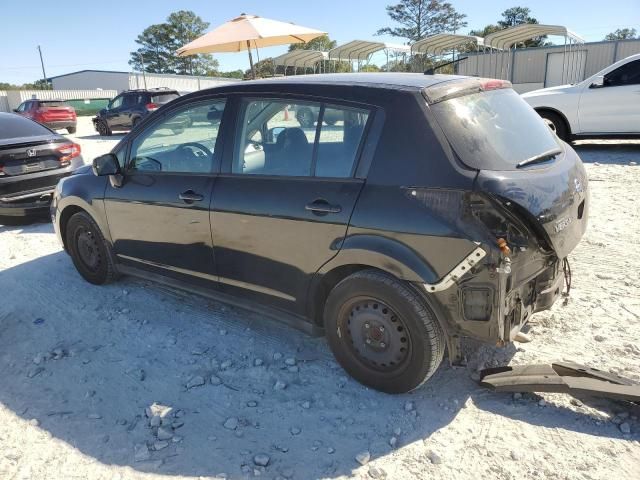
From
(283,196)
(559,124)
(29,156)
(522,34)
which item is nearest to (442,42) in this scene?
(522,34)

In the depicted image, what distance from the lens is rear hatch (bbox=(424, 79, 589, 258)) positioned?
2439mm

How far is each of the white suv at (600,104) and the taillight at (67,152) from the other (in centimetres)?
825

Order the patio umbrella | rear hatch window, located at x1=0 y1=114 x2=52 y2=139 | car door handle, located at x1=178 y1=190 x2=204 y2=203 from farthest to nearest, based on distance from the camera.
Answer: the patio umbrella → rear hatch window, located at x1=0 y1=114 x2=52 y2=139 → car door handle, located at x1=178 y1=190 x2=204 y2=203

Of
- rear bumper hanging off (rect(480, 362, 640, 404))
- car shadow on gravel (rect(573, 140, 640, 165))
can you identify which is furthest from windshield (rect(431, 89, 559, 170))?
car shadow on gravel (rect(573, 140, 640, 165))

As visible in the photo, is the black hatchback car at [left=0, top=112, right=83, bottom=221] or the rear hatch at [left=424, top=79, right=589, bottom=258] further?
the black hatchback car at [left=0, top=112, right=83, bottom=221]

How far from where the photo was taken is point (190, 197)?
11.2ft

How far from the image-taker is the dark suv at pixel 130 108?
1870cm

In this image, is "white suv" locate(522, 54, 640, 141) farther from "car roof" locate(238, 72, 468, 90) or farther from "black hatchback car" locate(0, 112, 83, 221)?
"black hatchback car" locate(0, 112, 83, 221)

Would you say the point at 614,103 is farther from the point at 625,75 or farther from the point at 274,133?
the point at 274,133

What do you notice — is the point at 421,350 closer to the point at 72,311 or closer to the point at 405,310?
the point at 405,310

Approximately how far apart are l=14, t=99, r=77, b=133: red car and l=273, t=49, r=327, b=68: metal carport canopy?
36.8ft

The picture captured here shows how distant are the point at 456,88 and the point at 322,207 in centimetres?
102

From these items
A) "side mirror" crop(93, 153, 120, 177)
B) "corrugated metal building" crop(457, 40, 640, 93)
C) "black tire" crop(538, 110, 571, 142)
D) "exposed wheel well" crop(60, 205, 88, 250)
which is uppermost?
"corrugated metal building" crop(457, 40, 640, 93)

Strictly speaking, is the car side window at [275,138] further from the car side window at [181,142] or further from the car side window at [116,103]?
the car side window at [116,103]
